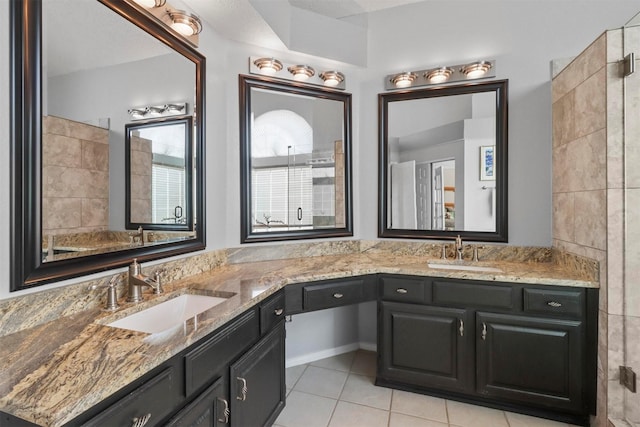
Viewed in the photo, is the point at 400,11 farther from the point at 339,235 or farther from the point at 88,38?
the point at 88,38

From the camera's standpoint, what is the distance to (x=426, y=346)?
2.13 m

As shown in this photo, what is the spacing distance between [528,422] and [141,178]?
8.83ft

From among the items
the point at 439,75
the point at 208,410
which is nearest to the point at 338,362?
the point at 208,410

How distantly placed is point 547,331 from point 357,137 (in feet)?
6.53

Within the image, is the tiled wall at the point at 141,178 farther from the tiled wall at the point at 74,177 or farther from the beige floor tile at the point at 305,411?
the beige floor tile at the point at 305,411

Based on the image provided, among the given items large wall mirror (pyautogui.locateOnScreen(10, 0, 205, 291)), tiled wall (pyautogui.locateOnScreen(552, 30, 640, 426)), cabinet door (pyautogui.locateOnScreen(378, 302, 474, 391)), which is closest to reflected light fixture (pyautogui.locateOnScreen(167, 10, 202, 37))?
large wall mirror (pyautogui.locateOnScreen(10, 0, 205, 291))

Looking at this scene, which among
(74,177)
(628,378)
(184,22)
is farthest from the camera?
(184,22)

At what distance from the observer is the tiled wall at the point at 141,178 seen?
5.33ft

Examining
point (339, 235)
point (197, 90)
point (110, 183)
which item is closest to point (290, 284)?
point (339, 235)

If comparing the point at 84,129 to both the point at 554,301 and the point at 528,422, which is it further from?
the point at 528,422

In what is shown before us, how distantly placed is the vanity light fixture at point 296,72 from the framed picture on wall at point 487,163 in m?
1.30

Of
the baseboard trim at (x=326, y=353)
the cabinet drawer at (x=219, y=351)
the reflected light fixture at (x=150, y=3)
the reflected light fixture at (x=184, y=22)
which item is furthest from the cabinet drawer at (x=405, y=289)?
the reflected light fixture at (x=150, y=3)

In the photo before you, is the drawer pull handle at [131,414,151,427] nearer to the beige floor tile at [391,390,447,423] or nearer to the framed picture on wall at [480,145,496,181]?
the beige floor tile at [391,390,447,423]

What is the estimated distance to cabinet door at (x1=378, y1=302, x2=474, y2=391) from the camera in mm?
2047
